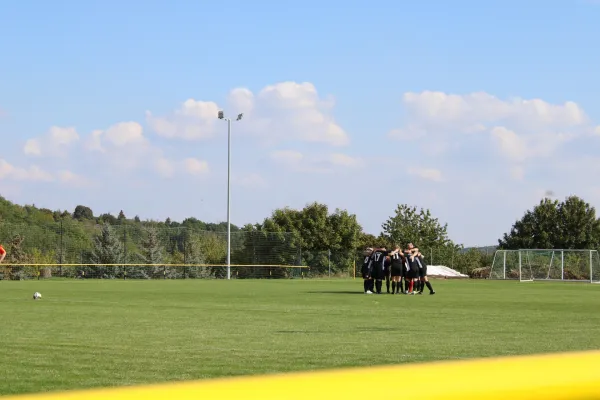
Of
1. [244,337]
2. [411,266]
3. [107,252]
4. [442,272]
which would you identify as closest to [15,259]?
[107,252]

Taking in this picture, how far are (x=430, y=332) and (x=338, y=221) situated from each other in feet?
226

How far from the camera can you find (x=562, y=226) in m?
107

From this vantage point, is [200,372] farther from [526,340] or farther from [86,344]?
[526,340]

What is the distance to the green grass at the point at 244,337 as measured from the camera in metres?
10.9

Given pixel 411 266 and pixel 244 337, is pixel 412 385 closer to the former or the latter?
pixel 244 337

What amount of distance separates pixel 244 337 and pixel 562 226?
314 feet

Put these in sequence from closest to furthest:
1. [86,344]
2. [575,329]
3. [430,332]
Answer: [86,344]
[430,332]
[575,329]

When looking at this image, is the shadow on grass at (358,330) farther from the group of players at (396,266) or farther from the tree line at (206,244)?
the tree line at (206,244)

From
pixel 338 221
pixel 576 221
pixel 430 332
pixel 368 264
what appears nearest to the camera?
pixel 430 332

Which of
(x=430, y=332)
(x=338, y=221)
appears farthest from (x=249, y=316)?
(x=338, y=221)

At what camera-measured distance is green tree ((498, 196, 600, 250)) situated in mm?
106312

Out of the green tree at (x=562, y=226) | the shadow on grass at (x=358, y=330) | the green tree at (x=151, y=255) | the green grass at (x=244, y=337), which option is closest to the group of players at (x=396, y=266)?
the green grass at (x=244, y=337)

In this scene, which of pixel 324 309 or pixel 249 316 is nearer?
pixel 249 316

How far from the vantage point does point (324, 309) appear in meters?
24.3
